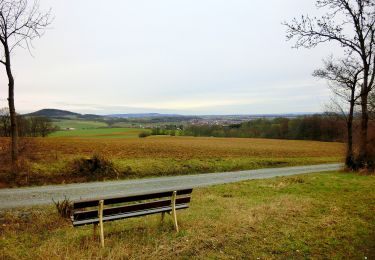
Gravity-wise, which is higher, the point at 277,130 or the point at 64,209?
the point at 64,209

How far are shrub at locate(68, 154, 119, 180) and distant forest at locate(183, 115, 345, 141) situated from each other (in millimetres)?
52299

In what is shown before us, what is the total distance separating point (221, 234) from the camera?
23.2 ft

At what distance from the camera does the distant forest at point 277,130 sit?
70.6 metres

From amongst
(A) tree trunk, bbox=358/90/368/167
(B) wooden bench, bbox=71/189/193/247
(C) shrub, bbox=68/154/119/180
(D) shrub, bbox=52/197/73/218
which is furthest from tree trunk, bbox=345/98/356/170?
(D) shrub, bbox=52/197/73/218

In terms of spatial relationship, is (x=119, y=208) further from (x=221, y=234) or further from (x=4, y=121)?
(x=4, y=121)

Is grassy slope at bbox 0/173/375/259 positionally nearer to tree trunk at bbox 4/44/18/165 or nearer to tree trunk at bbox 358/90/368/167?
tree trunk at bbox 4/44/18/165

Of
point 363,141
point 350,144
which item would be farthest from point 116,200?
point 363,141

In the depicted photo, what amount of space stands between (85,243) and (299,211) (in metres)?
5.79

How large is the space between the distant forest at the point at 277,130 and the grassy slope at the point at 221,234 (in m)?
62.5

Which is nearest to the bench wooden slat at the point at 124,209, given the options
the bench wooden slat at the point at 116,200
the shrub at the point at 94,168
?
the bench wooden slat at the point at 116,200

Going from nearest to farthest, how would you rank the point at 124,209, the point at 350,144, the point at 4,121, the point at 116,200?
the point at 116,200
the point at 124,209
the point at 350,144
the point at 4,121

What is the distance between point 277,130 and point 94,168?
2427 inches

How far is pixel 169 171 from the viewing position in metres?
23.1

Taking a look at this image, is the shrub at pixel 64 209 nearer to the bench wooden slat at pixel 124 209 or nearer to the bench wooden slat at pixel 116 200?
the bench wooden slat at pixel 124 209
